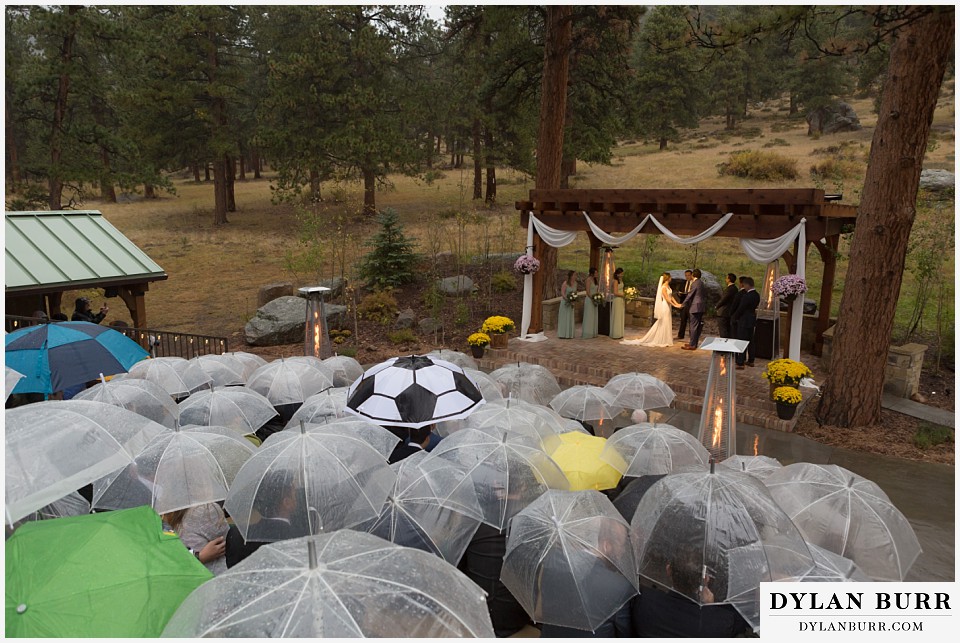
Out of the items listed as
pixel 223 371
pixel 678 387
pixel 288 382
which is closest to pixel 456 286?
pixel 678 387

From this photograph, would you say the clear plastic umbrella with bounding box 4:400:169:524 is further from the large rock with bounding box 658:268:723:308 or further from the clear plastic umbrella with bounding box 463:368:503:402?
the large rock with bounding box 658:268:723:308

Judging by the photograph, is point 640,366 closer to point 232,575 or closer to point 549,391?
point 549,391

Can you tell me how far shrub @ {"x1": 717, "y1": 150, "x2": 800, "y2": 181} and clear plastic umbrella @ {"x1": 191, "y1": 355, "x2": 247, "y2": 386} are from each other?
29875 millimetres

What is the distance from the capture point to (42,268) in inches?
444

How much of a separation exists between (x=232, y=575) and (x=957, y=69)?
27.7ft

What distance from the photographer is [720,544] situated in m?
3.83

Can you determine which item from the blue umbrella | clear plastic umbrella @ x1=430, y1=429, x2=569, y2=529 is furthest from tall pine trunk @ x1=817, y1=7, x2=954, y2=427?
the blue umbrella

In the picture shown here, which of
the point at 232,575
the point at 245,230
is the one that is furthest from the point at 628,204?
the point at 245,230

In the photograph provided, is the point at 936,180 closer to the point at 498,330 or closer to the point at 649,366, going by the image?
the point at 649,366

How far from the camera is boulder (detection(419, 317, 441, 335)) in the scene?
16.1 m

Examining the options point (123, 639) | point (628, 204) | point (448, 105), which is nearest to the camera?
point (123, 639)

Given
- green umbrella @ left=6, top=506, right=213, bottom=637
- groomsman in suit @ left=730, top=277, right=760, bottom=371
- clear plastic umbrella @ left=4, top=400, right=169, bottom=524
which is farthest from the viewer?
groomsman in suit @ left=730, top=277, right=760, bottom=371

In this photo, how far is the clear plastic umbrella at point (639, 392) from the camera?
8.07m

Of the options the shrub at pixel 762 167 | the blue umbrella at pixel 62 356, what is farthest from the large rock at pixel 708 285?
the shrub at pixel 762 167
